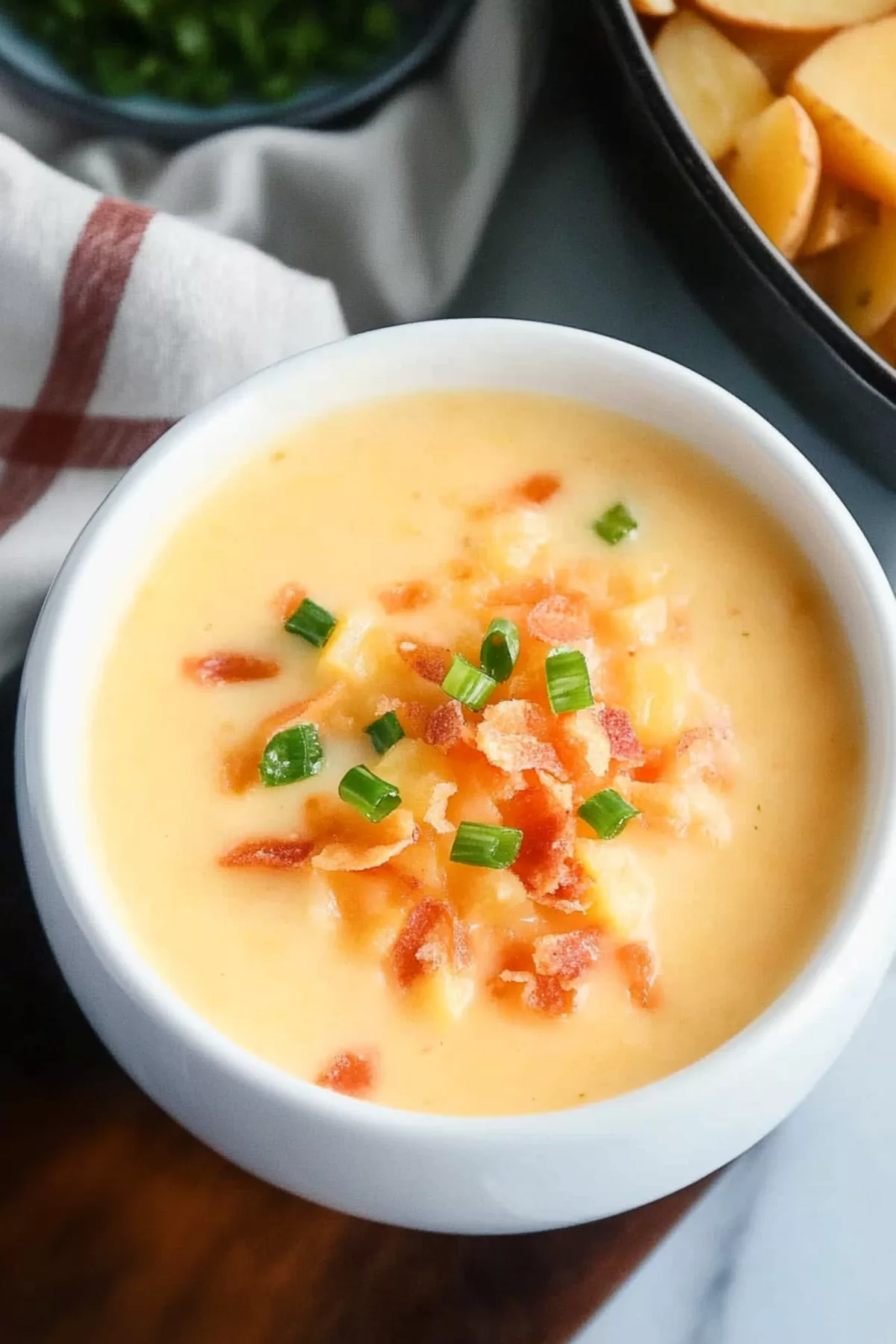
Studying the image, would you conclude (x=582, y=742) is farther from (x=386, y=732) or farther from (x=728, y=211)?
(x=728, y=211)

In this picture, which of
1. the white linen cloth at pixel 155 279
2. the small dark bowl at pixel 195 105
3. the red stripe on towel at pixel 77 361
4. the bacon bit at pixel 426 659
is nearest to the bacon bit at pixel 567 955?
the bacon bit at pixel 426 659

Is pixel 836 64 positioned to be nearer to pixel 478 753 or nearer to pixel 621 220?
pixel 621 220

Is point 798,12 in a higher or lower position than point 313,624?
higher

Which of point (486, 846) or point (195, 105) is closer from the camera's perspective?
point (486, 846)

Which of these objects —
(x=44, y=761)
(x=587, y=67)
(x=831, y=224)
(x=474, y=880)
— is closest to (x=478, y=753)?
(x=474, y=880)

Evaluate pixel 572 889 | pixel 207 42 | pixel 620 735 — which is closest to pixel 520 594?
pixel 620 735

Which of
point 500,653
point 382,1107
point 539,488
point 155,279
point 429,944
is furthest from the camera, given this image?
point 155,279

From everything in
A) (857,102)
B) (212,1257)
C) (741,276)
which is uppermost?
(857,102)

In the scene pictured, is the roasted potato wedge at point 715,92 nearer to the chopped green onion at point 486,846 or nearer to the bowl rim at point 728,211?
the bowl rim at point 728,211
